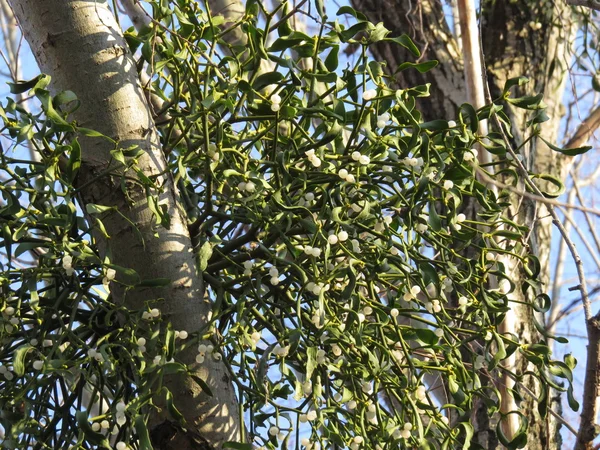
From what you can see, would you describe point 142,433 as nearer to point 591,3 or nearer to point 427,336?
point 427,336

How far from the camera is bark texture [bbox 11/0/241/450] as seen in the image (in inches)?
38.6

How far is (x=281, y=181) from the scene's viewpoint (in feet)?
3.21

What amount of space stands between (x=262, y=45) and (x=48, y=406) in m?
0.48

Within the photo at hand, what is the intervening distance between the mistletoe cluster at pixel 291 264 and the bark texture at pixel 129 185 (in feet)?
0.08

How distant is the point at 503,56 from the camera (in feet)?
6.20

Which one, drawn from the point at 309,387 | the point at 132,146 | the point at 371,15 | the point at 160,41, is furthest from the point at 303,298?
the point at 371,15

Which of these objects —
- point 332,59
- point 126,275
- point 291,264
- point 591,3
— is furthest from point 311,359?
point 591,3

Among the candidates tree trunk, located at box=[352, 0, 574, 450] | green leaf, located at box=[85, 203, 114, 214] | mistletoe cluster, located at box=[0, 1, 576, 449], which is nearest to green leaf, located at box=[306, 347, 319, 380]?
mistletoe cluster, located at box=[0, 1, 576, 449]

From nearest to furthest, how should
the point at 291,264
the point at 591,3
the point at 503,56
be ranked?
the point at 291,264 < the point at 591,3 < the point at 503,56

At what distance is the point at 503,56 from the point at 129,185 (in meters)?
1.15

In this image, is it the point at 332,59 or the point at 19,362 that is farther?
the point at 332,59

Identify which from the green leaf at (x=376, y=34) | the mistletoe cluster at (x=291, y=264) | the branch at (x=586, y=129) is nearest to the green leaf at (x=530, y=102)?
the mistletoe cluster at (x=291, y=264)

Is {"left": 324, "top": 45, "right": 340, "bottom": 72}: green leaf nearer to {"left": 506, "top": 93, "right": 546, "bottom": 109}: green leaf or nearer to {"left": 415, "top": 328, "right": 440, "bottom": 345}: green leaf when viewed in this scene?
{"left": 506, "top": 93, "right": 546, "bottom": 109}: green leaf

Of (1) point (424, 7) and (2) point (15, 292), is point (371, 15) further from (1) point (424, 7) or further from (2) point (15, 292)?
(2) point (15, 292)
